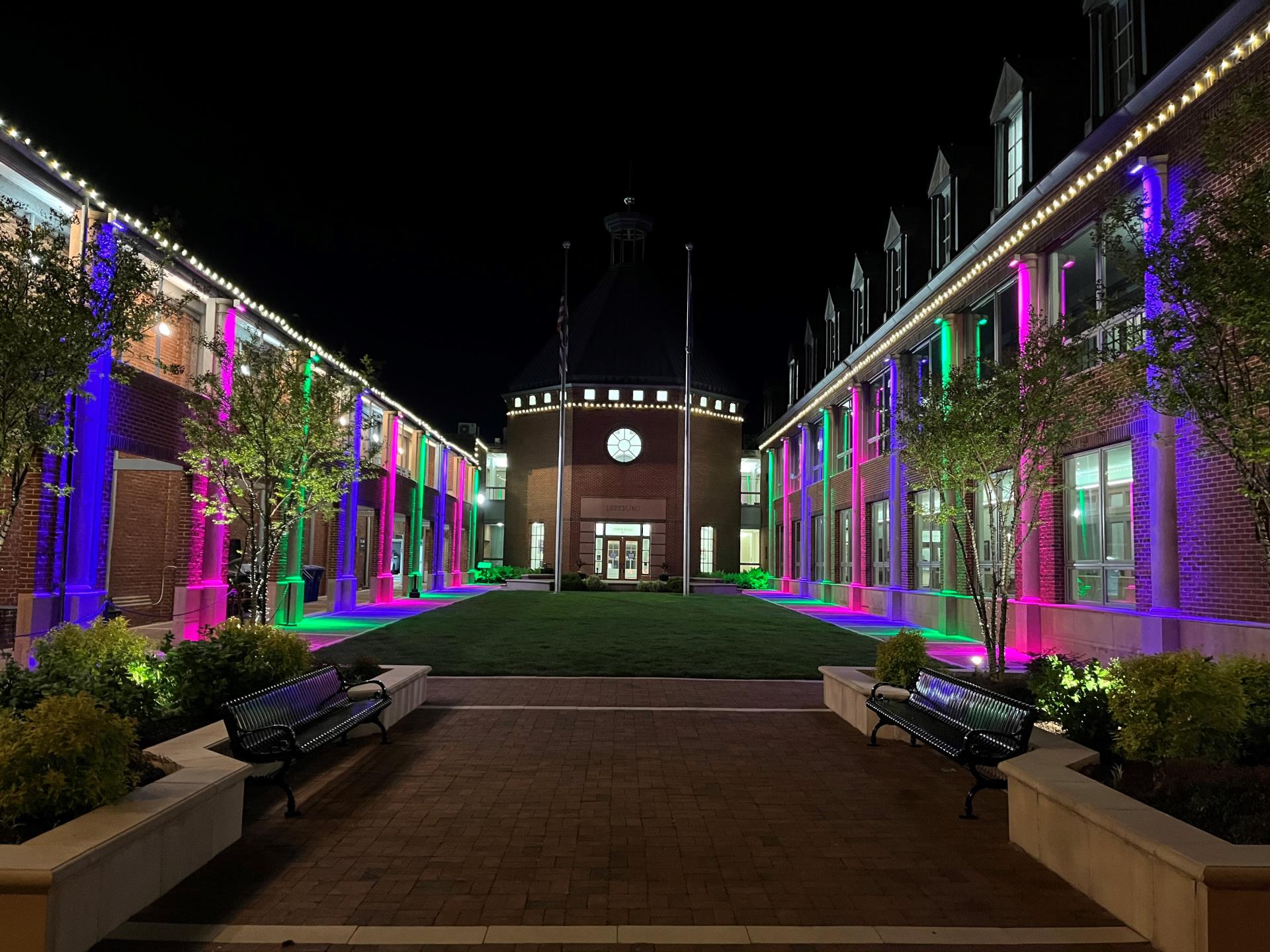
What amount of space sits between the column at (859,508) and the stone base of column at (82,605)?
65.2ft

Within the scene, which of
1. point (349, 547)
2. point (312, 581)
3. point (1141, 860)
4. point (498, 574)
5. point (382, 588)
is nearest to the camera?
point (1141, 860)

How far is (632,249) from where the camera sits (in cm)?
5025

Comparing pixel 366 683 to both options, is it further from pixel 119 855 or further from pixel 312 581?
pixel 312 581

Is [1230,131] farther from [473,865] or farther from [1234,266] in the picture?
[473,865]

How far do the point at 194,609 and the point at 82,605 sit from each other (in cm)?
362

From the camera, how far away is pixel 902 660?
945 cm

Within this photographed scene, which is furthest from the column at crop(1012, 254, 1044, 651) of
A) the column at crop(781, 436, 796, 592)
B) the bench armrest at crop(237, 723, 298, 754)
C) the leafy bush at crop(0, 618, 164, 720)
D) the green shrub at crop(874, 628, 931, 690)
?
the column at crop(781, 436, 796, 592)

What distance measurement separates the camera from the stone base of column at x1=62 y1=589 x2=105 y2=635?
13.3 meters

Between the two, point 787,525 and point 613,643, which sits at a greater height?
point 787,525

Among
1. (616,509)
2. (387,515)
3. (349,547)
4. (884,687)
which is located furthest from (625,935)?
(616,509)

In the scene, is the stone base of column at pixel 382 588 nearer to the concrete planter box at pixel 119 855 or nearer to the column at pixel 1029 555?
the column at pixel 1029 555

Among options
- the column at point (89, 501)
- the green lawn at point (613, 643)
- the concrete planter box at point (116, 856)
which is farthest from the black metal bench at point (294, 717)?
the column at point (89, 501)

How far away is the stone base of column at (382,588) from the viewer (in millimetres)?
29016

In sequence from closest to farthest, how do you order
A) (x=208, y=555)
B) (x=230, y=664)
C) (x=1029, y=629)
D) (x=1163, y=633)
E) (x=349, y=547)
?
(x=230, y=664), (x=1163, y=633), (x=1029, y=629), (x=208, y=555), (x=349, y=547)
